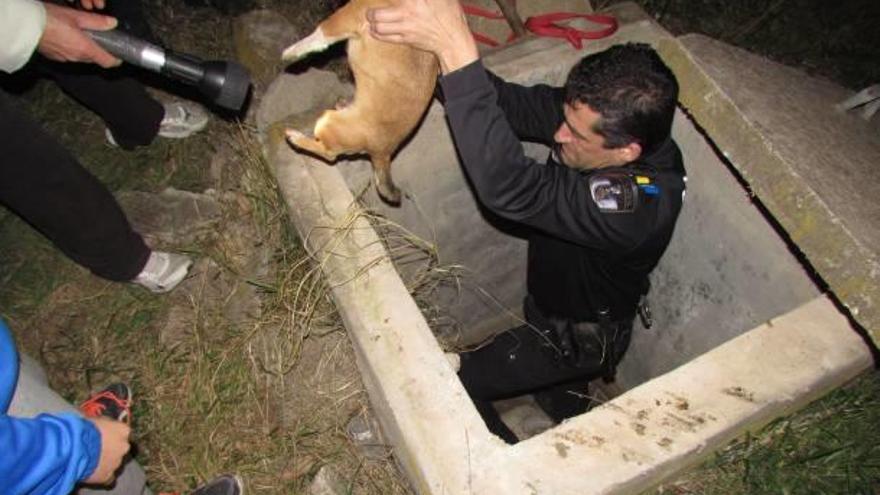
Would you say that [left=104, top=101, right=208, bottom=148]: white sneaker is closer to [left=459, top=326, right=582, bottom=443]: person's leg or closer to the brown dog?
the brown dog

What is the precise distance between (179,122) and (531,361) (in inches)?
93.8

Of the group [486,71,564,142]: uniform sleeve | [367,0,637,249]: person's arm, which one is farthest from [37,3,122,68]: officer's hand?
[486,71,564,142]: uniform sleeve

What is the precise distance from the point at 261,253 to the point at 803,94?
2.71 metres

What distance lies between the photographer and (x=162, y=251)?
2646mm

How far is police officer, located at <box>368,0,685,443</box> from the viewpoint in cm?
178

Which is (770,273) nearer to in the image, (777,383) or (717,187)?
(717,187)

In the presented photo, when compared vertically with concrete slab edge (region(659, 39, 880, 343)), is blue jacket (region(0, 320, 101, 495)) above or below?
above

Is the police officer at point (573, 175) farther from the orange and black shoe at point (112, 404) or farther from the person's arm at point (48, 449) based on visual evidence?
the orange and black shoe at point (112, 404)

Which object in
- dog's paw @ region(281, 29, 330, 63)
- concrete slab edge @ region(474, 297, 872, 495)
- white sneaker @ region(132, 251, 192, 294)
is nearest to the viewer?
Result: concrete slab edge @ region(474, 297, 872, 495)

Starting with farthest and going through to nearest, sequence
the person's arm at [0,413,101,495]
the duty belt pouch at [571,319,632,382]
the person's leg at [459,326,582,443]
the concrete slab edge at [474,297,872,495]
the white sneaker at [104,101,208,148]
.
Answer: the white sneaker at [104,101,208,148] < the person's leg at [459,326,582,443] < the duty belt pouch at [571,319,632,382] < the concrete slab edge at [474,297,872,495] < the person's arm at [0,413,101,495]

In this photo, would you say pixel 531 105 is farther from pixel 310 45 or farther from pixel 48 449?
pixel 48 449

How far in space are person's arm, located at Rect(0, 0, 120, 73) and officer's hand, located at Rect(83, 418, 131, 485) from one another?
123 cm

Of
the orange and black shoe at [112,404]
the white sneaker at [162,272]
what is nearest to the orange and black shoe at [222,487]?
the orange and black shoe at [112,404]

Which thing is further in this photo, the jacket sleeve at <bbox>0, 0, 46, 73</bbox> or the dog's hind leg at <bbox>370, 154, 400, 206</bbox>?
the dog's hind leg at <bbox>370, 154, 400, 206</bbox>
